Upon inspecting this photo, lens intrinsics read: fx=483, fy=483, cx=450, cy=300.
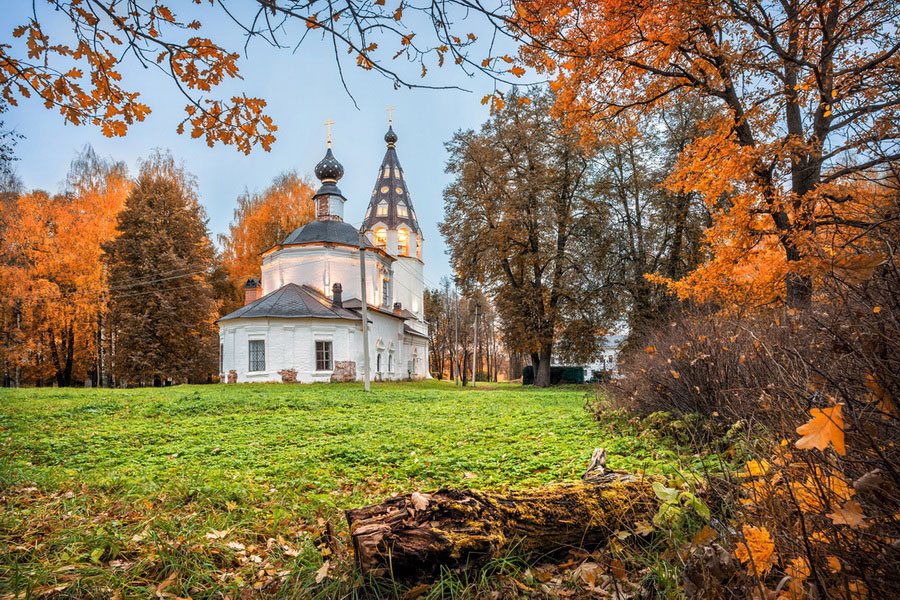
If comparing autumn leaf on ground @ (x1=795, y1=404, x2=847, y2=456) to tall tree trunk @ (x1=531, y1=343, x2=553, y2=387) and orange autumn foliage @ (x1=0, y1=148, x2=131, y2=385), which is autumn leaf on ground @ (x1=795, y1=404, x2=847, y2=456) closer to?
→ tall tree trunk @ (x1=531, y1=343, x2=553, y2=387)

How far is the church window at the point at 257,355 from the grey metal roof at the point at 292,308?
5.67 ft

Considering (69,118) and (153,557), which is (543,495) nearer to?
(153,557)

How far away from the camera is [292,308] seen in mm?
28547

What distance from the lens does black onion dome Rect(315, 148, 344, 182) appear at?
37.5 metres

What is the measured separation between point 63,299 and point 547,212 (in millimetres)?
27004

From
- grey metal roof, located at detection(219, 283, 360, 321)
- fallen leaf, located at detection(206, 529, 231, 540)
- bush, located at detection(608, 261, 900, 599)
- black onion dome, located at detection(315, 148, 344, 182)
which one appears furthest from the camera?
black onion dome, located at detection(315, 148, 344, 182)

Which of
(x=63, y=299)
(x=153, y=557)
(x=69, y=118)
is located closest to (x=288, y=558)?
(x=153, y=557)

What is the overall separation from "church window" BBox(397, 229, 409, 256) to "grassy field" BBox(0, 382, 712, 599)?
116ft

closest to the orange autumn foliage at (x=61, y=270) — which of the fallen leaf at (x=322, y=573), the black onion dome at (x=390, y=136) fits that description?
the black onion dome at (x=390, y=136)

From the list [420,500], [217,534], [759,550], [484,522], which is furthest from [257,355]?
[759,550]

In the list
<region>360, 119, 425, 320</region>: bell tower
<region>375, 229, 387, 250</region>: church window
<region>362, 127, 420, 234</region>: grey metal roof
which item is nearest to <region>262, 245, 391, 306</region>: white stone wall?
<region>360, 119, 425, 320</region>: bell tower

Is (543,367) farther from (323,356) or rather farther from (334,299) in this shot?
(334,299)

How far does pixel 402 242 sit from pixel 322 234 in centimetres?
1184

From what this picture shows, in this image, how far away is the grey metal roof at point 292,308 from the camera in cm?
2800
